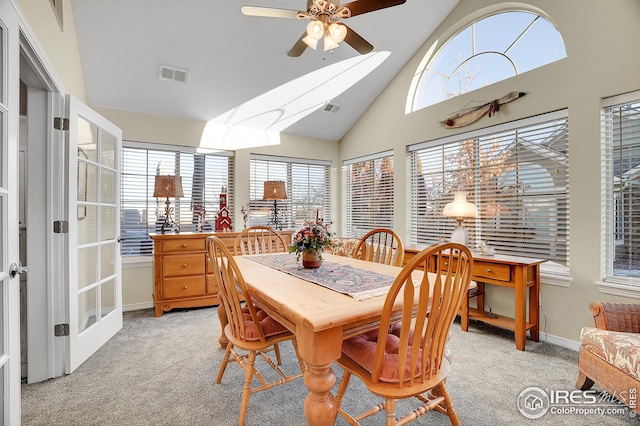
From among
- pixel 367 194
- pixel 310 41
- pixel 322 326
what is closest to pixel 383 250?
pixel 322 326

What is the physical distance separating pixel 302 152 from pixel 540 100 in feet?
10.3

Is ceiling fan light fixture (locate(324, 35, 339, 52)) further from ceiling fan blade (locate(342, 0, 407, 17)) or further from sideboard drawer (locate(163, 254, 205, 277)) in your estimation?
sideboard drawer (locate(163, 254, 205, 277))

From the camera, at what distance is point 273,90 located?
3.88 m

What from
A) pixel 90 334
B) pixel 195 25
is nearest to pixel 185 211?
pixel 90 334

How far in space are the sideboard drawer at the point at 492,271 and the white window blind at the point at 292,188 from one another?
95.3 inches

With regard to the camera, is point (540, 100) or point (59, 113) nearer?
point (59, 113)

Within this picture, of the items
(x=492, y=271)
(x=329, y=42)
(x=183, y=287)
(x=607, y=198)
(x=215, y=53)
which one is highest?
(x=215, y=53)

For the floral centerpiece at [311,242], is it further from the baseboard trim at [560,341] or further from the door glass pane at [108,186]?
the baseboard trim at [560,341]

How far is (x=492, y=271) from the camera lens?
2.81 m

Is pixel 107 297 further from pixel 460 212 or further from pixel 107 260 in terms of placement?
pixel 460 212

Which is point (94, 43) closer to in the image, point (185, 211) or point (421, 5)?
point (185, 211)

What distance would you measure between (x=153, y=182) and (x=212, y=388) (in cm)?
285

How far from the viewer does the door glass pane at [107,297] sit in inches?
108

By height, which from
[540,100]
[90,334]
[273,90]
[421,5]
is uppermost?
[421,5]
